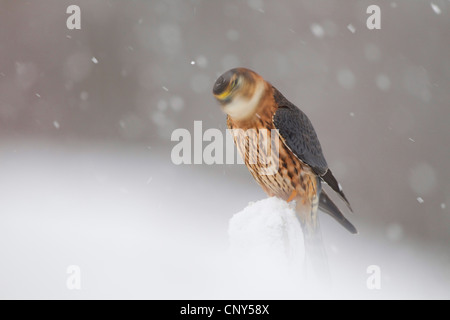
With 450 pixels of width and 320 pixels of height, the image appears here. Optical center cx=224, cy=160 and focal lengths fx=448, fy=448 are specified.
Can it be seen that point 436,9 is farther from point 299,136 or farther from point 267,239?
point 267,239

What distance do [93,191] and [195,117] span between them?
96cm

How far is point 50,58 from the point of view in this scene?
3604 mm

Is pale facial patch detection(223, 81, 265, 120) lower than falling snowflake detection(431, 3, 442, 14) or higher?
lower

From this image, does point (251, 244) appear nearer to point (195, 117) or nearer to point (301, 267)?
point (301, 267)

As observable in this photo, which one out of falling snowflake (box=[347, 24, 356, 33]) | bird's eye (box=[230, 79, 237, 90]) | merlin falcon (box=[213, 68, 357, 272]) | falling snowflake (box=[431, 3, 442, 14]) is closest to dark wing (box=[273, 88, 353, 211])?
merlin falcon (box=[213, 68, 357, 272])

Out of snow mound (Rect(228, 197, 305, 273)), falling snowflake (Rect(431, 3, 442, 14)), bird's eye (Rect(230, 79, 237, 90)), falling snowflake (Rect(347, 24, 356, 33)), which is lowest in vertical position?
snow mound (Rect(228, 197, 305, 273))

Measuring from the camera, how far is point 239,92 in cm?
131

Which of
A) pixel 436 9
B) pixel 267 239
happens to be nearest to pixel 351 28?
pixel 436 9

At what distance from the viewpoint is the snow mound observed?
1143 millimetres

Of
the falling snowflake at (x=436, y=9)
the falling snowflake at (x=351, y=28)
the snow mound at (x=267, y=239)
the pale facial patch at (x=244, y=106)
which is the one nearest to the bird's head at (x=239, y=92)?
the pale facial patch at (x=244, y=106)

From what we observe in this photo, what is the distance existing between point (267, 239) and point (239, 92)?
0.44m

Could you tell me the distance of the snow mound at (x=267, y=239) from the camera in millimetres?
1143

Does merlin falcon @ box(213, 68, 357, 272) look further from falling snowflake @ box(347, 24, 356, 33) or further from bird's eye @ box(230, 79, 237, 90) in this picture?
falling snowflake @ box(347, 24, 356, 33)

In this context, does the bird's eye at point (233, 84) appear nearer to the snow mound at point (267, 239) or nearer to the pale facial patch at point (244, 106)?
the pale facial patch at point (244, 106)
